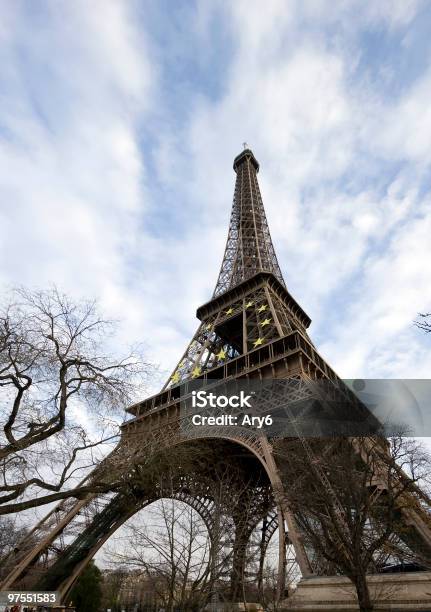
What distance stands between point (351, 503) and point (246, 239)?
130 ft

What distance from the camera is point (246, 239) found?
158 ft

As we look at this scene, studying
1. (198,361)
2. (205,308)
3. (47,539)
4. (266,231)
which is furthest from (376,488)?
(266,231)

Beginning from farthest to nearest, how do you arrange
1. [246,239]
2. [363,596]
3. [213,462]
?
1. [246,239]
2. [213,462]
3. [363,596]

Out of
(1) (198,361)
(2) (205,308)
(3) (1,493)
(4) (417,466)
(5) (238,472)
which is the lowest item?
(3) (1,493)

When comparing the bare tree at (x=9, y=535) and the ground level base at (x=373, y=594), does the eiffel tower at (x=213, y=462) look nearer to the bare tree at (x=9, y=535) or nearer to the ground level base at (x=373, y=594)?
the ground level base at (x=373, y=594)

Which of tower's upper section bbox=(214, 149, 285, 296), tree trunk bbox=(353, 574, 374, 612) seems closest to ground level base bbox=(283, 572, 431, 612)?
tree trunk bbox=(353, 574, 374, 612)

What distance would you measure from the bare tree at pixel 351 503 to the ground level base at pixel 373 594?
0.52 m

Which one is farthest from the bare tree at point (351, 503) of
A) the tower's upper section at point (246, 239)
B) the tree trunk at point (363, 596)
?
the tower's upper section at point (246, 239)

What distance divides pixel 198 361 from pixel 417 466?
2096cm

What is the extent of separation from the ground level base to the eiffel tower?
53 cm

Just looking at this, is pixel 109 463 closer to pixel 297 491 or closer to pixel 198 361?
pixel 297 491

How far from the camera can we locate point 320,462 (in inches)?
486

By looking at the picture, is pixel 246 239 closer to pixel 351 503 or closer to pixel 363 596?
pixel 351 503

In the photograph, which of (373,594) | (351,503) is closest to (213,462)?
(373,594)
